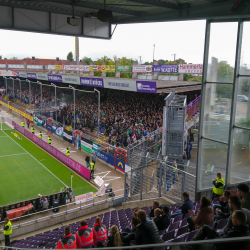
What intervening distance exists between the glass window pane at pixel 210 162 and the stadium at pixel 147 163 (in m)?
0.03

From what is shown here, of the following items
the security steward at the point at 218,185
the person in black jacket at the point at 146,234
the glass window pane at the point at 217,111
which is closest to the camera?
the person in black jacket at the point at 146,234

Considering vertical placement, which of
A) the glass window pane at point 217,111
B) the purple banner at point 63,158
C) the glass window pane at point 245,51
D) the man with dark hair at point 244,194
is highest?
the glass window pane at point 245,51

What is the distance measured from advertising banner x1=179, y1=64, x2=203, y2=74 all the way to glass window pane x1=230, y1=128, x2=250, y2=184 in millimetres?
14889

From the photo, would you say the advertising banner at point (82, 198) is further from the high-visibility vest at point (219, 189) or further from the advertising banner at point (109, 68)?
the advertising banner at point (109, 68)

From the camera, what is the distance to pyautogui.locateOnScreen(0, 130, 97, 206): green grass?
17.0 metres

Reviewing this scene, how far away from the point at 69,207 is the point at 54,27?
969 cm

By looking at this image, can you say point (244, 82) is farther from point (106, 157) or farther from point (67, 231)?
point (106, 157)

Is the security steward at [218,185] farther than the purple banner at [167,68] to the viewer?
No

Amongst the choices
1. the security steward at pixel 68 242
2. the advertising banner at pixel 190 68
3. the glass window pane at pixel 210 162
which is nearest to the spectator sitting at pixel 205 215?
the security steward at pixel 68 242

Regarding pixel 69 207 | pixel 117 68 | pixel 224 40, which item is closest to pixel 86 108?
pixel 117 68

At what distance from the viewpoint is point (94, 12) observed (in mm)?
10375

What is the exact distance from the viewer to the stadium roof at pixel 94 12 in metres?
7.73

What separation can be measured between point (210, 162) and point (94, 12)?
282 inches

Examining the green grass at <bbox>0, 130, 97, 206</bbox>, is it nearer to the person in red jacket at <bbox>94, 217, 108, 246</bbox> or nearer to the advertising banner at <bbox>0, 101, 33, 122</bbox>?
the person in red jacket at <bbox>94, 217, 108, 246</bbox>
